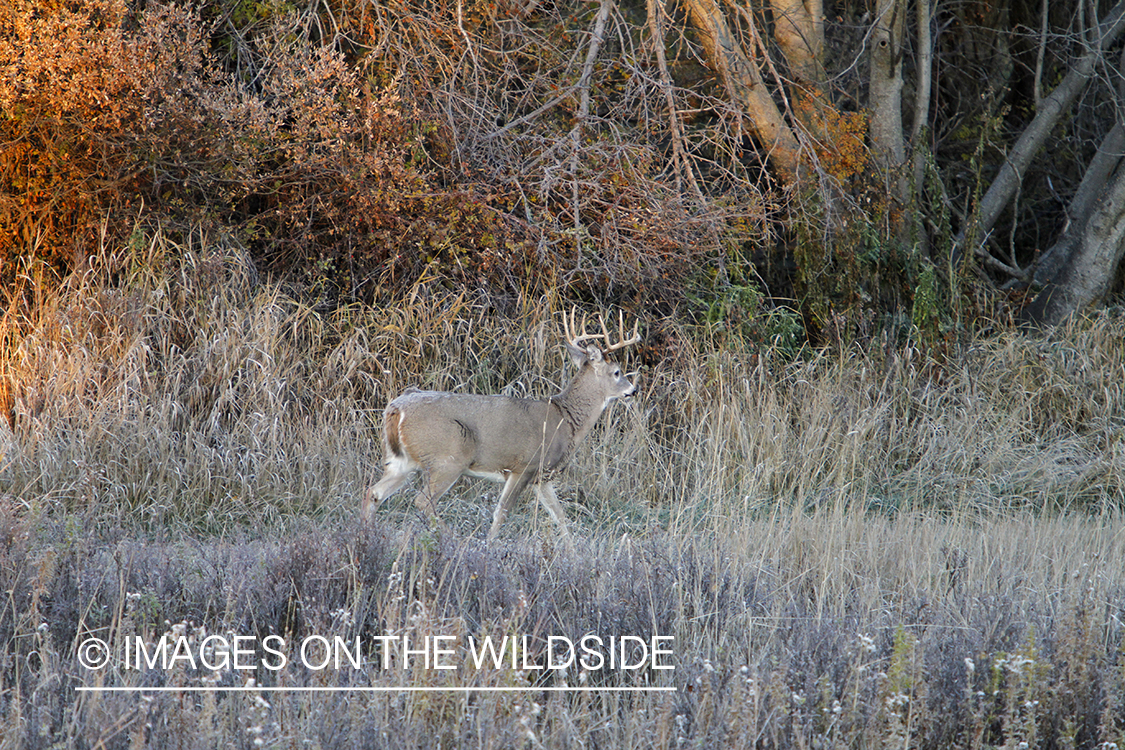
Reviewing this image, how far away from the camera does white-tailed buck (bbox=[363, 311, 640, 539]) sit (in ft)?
21.8

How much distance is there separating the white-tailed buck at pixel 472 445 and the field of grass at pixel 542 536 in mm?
288

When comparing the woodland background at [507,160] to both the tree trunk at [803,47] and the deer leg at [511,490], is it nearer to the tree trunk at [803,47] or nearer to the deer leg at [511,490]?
the tree trunk at [803,47]

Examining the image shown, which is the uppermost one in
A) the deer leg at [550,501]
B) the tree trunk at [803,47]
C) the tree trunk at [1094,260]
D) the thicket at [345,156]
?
the tree trunk at [803,47]

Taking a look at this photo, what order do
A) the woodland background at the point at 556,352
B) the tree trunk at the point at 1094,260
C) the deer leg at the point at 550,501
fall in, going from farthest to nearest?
the tree trunk at the point at 1094,260, the deer leg at the point at 550,501, the woodland background at the point at 556,352

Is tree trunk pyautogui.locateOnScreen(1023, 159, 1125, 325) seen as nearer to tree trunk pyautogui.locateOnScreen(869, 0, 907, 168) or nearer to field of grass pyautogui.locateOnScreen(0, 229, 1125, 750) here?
field of grass pyautogui.locateOnScreen(0, 229, 1125, 750)

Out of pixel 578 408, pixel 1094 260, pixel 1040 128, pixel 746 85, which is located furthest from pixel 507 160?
pixel 1094 260

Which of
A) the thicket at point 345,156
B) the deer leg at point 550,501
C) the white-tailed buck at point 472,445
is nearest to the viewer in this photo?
the white-tailed buck at point 472,445

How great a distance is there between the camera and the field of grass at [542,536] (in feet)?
11.7

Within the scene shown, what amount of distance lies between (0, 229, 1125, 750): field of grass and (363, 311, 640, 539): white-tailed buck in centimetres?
29

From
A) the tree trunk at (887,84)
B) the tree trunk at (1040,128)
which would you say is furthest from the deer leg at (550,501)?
the tree trunk at (1040,128)

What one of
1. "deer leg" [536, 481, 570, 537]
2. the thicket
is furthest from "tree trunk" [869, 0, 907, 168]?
"deer leg" [536, 481, 570, 537]

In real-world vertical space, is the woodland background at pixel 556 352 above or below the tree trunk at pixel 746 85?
below

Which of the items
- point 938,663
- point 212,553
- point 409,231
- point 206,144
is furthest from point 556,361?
point 938,663

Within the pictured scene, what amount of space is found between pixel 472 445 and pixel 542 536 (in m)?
0.93
